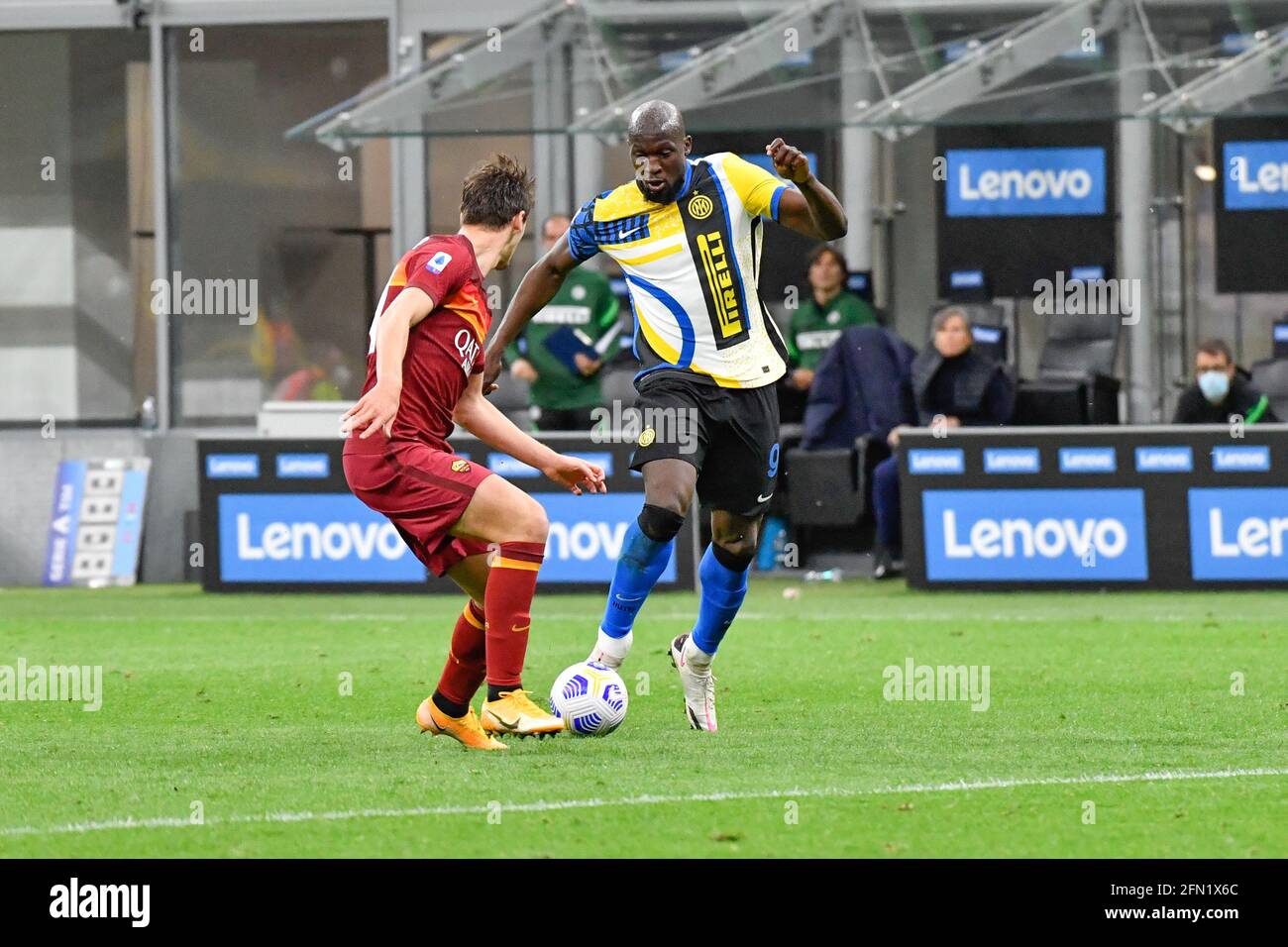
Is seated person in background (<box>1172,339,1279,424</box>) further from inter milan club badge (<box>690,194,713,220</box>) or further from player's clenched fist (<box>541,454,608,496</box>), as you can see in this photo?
player's clenched fist (<box>541,454,608,496</box>)

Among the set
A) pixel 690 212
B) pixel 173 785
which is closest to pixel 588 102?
pixel 690 212

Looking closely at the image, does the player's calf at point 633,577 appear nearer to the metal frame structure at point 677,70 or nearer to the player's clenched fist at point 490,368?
the player's clenched fist at point 490,368

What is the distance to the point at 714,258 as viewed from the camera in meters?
8.41

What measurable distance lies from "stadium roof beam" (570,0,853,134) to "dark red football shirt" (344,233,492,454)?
10022 millimetres

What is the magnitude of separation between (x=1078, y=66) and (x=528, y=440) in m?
10.8

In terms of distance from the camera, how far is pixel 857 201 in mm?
19656

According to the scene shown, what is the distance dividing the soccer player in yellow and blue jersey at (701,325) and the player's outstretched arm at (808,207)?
1 cm

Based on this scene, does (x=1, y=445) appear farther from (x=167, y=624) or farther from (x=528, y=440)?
(x=528, y=440)

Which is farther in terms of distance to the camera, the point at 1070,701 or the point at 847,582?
the point at 847,582

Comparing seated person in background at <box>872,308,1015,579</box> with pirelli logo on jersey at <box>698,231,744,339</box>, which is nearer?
pirelli logo on jersey at <box>698,231,744,339</box>

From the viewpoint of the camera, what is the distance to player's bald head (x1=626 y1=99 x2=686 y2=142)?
26.9ft

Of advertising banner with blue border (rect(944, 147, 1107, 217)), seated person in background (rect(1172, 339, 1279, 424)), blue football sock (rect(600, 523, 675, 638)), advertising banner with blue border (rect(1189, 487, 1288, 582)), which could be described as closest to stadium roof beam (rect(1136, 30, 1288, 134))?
advertising banner with blue border (rect(944, 147, 1107, 217))

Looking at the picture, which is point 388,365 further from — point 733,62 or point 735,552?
point 733,62

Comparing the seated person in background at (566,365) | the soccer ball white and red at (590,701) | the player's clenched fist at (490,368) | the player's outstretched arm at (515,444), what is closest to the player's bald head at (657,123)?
the player's clenched fist at (490,368)
